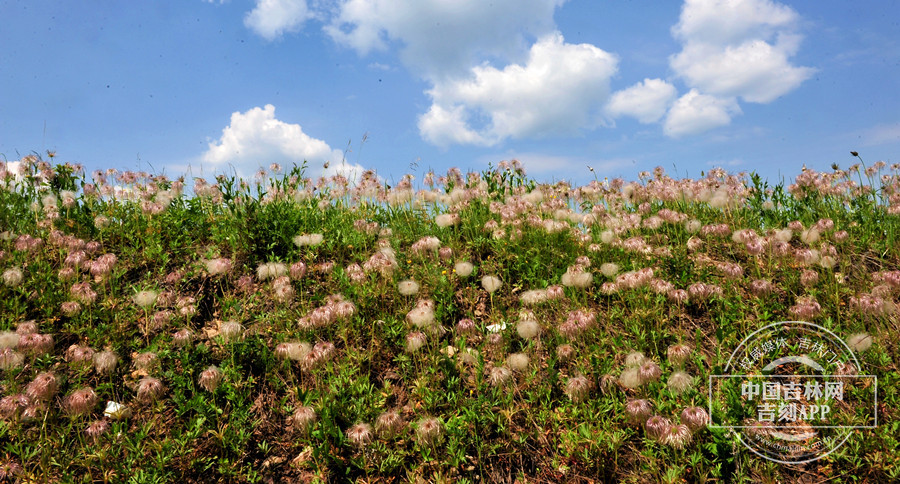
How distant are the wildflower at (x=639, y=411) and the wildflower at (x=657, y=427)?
14 centimetres

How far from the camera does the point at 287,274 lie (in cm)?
682

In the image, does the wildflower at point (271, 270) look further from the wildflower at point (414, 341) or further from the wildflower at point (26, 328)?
the wildflower at point (26, 328)

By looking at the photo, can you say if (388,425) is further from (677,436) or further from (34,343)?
(34,343)

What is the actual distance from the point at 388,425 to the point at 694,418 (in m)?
2.55

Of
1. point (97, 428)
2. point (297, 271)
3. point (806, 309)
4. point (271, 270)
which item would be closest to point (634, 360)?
point (806, 309)

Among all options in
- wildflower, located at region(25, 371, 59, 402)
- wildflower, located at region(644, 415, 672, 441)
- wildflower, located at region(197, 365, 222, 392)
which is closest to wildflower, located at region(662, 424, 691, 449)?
wildflower, located at region(644, 415, 672, 441)

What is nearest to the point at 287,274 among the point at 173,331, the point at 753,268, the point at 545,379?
the point at 173,331

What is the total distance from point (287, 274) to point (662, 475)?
4833 mm

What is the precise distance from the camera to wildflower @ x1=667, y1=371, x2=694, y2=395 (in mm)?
4727

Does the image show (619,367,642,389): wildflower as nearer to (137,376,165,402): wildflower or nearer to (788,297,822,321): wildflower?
(788,297,822,321): wildflower

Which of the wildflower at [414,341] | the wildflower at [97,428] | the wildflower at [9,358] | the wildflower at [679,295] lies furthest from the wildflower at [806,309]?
the wildflower at [9,358]

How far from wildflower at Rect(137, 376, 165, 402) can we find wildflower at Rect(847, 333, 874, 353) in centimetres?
679

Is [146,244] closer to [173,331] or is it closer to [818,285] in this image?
[173,331]

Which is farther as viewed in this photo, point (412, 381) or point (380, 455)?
point (412, 381)
